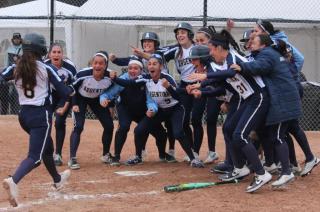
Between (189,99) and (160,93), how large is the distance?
0.48m

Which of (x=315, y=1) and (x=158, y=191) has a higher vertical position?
(x=315, y=1)

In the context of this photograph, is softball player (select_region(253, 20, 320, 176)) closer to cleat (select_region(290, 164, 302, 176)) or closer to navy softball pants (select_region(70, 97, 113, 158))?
cleat (select_region(290, 164, 302, 176))

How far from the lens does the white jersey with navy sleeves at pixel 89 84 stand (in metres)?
8.88

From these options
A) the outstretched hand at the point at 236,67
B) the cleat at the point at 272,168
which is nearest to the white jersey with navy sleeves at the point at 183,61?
the cleat at the point at 272,168

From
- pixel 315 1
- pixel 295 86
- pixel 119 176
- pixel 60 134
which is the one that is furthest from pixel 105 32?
pixel 295 86

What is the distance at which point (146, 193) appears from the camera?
6984 millimetres

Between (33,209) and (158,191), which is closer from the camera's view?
(33,209)

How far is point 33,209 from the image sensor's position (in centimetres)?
622

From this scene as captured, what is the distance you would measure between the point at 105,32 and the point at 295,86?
10.6 m

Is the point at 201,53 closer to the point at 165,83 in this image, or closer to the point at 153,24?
the point at 165,83

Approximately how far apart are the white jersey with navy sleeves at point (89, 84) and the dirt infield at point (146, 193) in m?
0.98

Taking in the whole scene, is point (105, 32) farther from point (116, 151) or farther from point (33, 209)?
point (33, 209)

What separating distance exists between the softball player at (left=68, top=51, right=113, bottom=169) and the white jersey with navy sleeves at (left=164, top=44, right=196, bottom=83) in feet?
2.87

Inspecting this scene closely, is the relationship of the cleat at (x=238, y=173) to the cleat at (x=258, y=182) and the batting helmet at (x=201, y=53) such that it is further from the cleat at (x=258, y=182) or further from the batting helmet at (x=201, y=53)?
the batting helmet at (x=201, y=53)
